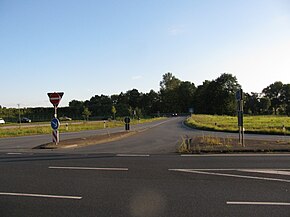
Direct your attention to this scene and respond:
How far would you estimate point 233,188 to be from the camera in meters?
7.95

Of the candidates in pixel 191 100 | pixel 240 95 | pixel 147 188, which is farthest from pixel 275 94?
pixel 147 188

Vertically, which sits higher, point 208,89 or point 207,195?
point 208,89

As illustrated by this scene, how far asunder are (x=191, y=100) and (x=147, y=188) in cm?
14671

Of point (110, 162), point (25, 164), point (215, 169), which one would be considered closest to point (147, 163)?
point (110, 162)

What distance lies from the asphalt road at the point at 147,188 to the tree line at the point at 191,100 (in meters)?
112

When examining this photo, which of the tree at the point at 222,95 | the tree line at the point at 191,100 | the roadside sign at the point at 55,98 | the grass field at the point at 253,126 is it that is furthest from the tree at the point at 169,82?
the roadside sign at the point at 55,98

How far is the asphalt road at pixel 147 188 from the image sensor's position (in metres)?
6.26

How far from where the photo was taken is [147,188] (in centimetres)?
803

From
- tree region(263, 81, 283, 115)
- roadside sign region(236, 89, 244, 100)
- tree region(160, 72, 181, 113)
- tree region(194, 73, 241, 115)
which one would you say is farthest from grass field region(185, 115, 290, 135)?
tree region(263, 81, 283, 115)

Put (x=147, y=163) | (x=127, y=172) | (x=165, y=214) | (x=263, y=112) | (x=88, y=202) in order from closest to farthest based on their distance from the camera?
1. (x=165, y=214)
2. (x=88, y=202)
3. (x=127, y=172)
4. (x=147, y=163)
5. (x=263, y=112)

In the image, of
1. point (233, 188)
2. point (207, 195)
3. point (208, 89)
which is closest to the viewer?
point (207, 195)

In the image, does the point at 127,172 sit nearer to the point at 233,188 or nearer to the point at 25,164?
the point at 233,188

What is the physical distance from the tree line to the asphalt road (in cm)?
11210

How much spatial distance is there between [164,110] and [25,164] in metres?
146
